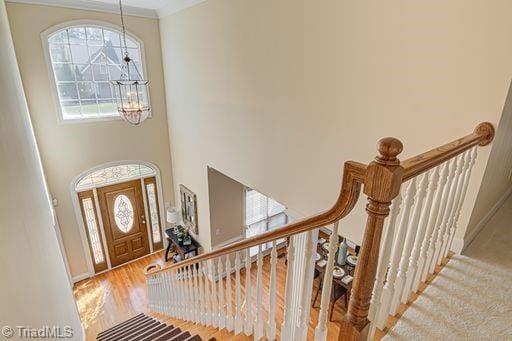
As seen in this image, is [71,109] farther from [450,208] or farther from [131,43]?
[450,208]

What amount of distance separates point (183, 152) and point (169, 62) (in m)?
1.88

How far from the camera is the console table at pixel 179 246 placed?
6336mm

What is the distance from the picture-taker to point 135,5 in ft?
17.4

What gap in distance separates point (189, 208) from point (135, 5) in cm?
421

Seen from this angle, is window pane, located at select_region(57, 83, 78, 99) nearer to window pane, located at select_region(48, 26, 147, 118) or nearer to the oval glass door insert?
window pane, located at select_region(48, 26, 147, 118)

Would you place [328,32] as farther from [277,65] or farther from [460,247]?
[460,247]

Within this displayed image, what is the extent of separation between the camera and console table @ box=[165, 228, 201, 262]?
6.34 m

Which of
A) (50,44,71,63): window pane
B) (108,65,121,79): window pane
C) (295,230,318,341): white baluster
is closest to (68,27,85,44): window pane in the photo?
(50,44,71,63): window pane

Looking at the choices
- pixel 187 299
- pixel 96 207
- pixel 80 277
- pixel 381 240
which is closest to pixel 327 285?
pixel 381 240

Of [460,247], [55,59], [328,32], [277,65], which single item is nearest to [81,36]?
[55,59]

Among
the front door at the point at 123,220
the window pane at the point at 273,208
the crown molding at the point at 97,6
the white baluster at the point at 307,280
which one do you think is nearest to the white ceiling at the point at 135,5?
the crown molding at the point at 97,6

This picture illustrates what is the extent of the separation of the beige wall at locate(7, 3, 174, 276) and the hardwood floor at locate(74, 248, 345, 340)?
0.60 meters

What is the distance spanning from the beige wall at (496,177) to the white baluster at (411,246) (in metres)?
0.96

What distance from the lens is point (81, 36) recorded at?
17.3 feet
